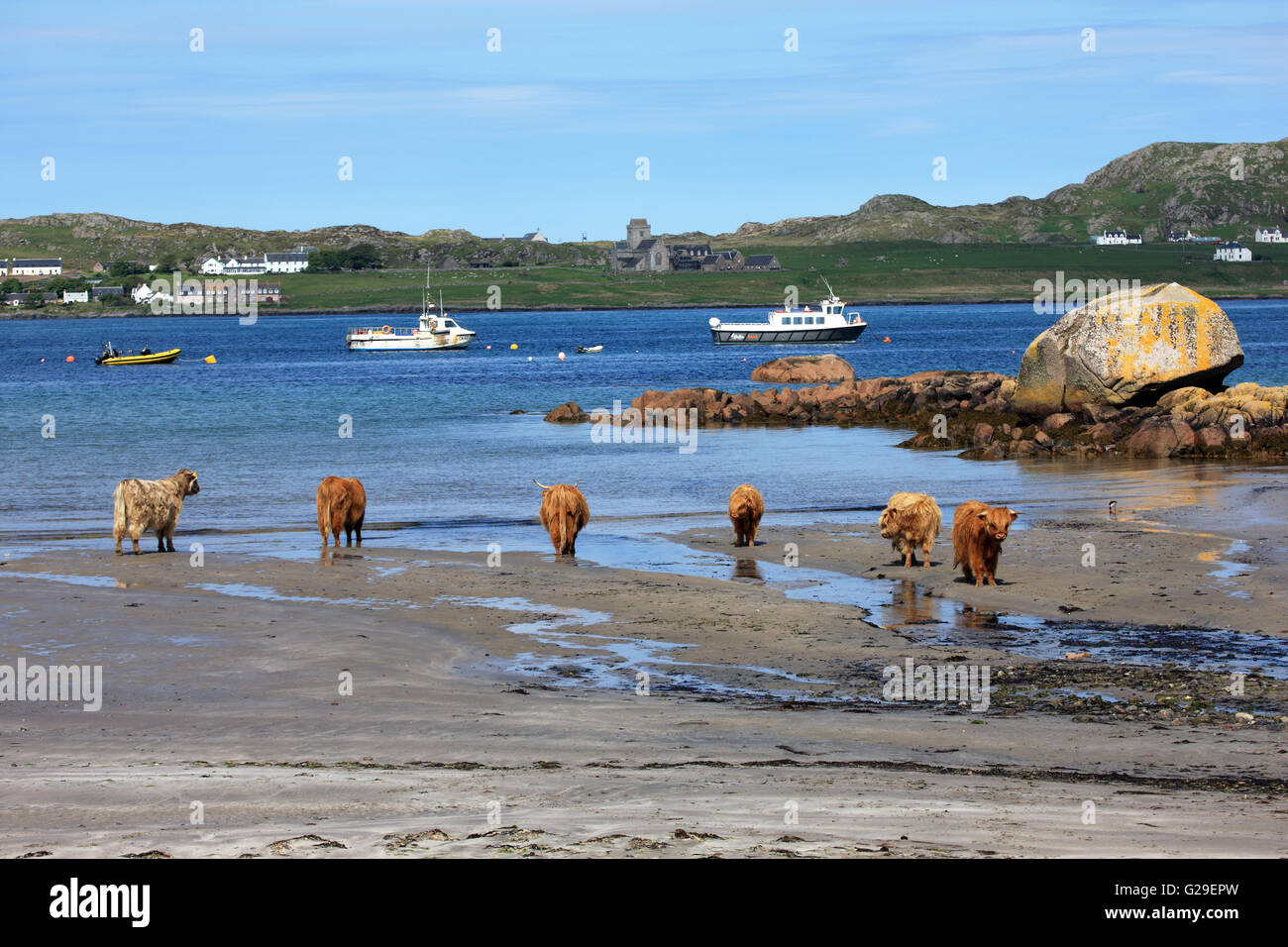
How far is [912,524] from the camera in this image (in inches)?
744

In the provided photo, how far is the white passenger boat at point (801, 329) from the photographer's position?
11788 cm

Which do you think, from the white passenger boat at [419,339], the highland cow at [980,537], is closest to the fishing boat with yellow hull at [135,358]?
the white passenger boat at [419,339]

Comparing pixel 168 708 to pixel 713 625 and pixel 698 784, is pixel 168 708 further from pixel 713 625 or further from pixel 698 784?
pixel 713 625

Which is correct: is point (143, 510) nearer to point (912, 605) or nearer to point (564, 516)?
point (564, 516)

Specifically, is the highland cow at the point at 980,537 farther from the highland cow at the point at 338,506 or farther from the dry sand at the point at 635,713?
the highland cow at the point at 338,506

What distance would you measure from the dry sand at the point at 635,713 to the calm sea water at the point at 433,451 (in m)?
6.89

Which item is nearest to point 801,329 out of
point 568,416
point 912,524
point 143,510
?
point 568,416

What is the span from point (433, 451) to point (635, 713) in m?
31.4

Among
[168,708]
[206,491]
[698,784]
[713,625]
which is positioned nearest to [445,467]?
[206,491]

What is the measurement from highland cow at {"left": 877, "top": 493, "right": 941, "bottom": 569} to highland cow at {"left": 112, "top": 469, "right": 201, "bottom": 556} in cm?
1155

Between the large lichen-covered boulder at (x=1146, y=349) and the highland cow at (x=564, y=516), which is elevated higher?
the large lichen-covered boulder at (x=1146, y=349)

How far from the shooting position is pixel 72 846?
22.7 ft

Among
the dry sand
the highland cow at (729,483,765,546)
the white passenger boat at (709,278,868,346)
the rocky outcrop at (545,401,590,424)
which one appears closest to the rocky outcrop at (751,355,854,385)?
the rocky outcrop at (545,401,590,424)
